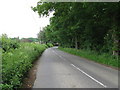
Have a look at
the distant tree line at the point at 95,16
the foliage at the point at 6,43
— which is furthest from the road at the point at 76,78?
the distant tree line at the point at 95,16

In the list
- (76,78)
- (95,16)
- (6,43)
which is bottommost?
(76,78)

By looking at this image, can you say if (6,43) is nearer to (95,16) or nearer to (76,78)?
(76,78)

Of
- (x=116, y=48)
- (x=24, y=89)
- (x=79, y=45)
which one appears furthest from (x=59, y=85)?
(x=79, y=45)

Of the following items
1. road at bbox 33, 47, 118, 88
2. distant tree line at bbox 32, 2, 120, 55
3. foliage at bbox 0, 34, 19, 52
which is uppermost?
distant tree line at bbox 32, 2, 120, 55

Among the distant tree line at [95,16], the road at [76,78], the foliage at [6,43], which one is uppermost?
the distant tree line at [95,16]

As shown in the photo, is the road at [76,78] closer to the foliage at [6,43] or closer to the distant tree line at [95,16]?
the foliage at [6,43]

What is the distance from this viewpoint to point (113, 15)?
15.5m

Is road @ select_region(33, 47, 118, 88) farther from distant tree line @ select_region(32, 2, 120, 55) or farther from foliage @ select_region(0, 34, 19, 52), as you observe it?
distant tree line @ select_region(32, 2, 120, 55)

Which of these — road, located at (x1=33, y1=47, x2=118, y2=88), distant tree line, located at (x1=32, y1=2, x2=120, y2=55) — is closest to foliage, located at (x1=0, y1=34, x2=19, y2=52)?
road, located at (x1=33, y1=47, x2=118, y2=88)

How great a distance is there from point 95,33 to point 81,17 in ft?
18.1

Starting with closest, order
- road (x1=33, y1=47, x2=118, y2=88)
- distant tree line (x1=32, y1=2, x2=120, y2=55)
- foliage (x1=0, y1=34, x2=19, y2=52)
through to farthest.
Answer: road (x1=33, y1=47, x2=118, y2=88) → foliage (x1=0, y1=34, x2=19, y2=52) → distant tree line (x1=32, y1=2, x2=120, y2=55)

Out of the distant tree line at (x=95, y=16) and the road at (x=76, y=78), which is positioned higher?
the distant tree line at (x=95, y=16)

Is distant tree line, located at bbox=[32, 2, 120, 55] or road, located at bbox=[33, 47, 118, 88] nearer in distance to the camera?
road, located at bbox=[33, 47, 118, 88]

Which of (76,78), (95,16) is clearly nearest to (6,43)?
(76,78)
